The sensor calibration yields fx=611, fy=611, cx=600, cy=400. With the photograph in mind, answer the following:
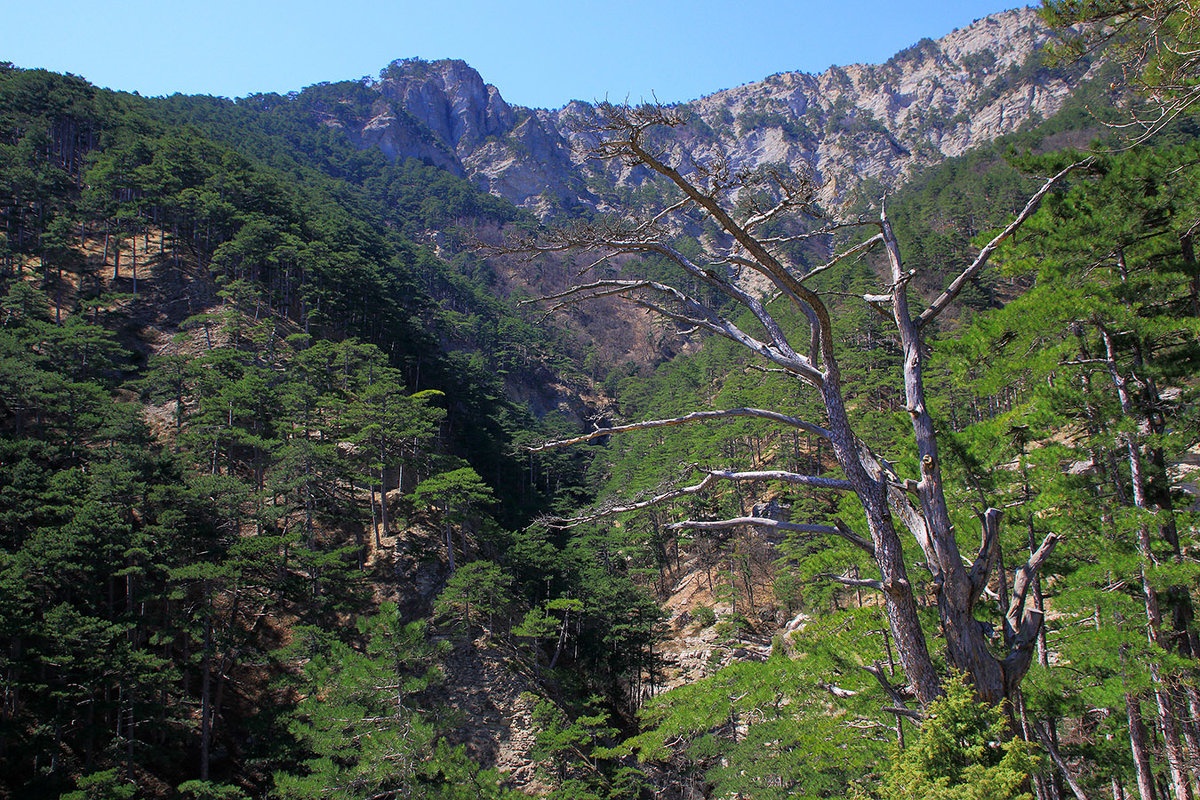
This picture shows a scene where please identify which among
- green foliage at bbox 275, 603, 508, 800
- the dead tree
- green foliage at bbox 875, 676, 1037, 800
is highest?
the dead tree

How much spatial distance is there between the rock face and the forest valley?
79747 millimetres

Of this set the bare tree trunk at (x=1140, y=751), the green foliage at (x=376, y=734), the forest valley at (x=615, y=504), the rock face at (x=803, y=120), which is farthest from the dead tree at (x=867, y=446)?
the rock face at (x=803, y=120)

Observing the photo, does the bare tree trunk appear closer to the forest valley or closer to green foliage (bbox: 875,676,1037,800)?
the forest valley

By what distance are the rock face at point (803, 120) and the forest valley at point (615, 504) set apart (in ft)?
262

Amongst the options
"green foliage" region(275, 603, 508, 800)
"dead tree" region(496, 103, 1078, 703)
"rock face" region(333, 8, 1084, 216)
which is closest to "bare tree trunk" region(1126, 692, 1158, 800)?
"dead tree" region(496, 103, 1078, 703)

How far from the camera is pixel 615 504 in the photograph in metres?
3.82

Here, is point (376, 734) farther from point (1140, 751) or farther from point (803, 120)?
point (803, 120)

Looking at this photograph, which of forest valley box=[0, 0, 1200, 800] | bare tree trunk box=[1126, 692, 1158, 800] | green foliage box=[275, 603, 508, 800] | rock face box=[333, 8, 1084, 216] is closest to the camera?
forest valley box=[0, 0, 1200, 800]

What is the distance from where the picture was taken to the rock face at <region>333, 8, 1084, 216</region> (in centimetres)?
11756

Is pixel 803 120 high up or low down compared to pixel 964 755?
up

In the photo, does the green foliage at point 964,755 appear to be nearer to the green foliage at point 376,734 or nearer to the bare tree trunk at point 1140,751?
the bare tree trunk at point 1140,751

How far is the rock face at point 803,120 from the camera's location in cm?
11756

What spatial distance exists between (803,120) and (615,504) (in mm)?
168396

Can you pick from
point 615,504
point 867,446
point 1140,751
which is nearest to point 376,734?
point 615,504
